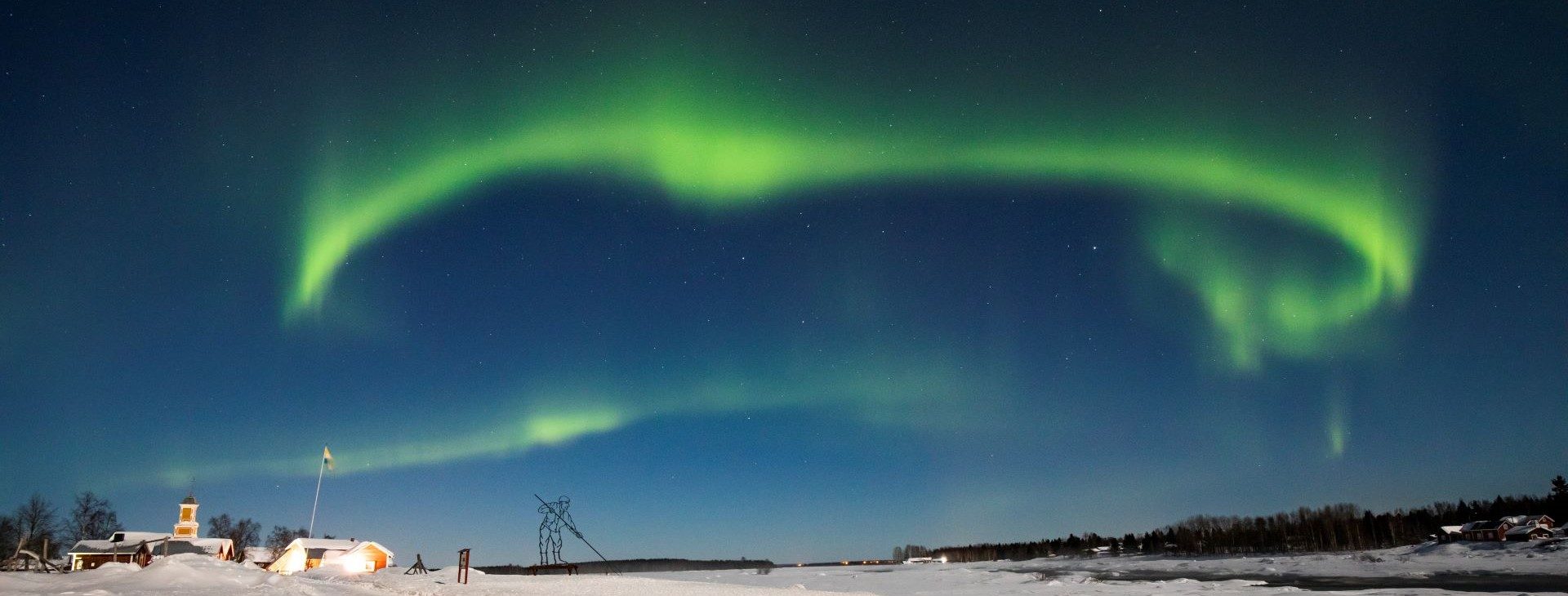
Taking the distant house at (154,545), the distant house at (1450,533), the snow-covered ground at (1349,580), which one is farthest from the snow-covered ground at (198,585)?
the distant house at (1450,533)

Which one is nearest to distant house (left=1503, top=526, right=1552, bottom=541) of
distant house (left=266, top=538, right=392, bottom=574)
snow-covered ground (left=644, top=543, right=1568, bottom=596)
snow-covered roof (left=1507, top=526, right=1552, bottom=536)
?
snow-covered roof (left=1507, top=526, right=1552, bottom=536)

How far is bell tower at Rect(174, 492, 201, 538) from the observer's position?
355ft

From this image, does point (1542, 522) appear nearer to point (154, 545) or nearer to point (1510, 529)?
point (1510, 529)

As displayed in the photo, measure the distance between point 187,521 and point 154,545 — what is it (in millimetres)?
14902

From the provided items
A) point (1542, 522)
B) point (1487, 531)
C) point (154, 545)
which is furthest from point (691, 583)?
point (1487, 531)

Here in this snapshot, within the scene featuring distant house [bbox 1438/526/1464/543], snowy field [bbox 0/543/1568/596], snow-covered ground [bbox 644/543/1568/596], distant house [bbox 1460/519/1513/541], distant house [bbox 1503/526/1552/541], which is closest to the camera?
snowy field [bbox 0/543/1568/596]

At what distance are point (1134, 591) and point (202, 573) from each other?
134 ft

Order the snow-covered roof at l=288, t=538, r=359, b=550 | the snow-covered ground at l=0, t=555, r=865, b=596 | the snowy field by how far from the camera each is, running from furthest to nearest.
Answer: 1. the snow-covered roof at l=288, t=538, r=359, b=550
2. the snowy field
3. the snow-covered ground at l=0, t=555, r=865, b=596

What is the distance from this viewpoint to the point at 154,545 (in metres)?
95.9

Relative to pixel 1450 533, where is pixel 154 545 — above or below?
above

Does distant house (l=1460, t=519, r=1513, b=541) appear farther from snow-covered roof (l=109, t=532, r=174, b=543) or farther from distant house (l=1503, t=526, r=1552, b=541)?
snow-covered roof (l=109, t=532, r=174, b=543)

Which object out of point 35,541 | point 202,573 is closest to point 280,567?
point 35,541

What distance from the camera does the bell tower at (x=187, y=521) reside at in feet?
355

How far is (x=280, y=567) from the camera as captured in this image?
81938 mm
